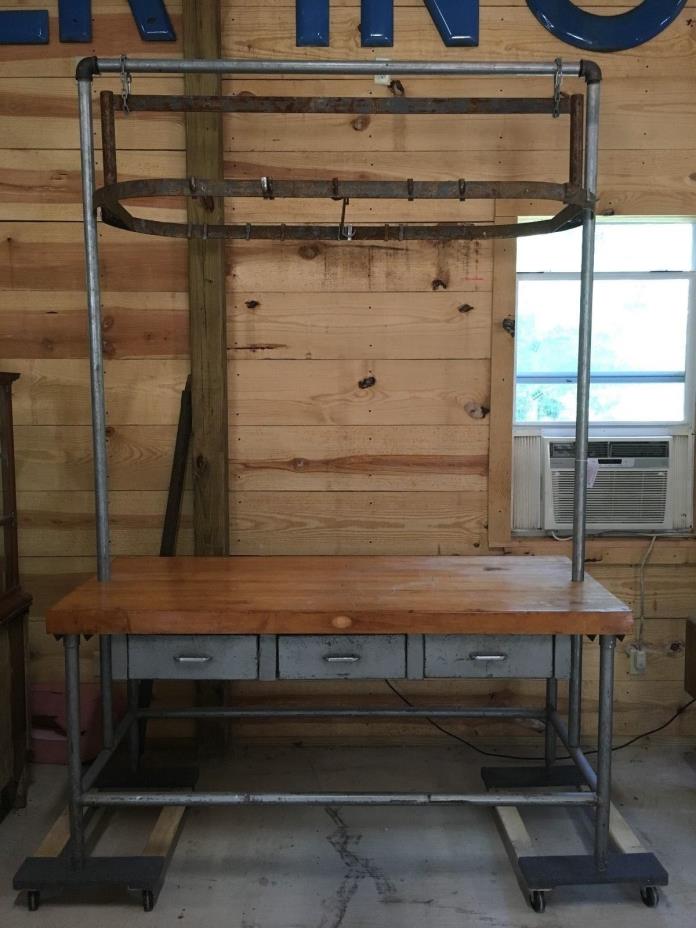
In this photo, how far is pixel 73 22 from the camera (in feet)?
8.38

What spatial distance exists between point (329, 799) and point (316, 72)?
1.83 meters

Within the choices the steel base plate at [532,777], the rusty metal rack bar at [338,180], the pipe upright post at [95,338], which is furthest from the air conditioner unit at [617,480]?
the pipe upright post at [95,338]

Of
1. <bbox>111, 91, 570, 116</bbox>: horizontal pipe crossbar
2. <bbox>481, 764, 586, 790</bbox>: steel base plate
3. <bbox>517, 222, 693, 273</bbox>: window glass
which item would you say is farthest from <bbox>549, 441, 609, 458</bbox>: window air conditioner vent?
<bbox>111, 91, 570, 116</bbox>: horizontal pipe crossbar

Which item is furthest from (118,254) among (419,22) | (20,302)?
(419,22)

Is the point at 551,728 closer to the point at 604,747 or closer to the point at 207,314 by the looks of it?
the point at 604,747

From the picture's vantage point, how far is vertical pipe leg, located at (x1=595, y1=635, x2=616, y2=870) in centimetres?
193

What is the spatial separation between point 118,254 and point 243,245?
0.43 meters

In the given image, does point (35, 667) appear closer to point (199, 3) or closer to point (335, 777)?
point (335, 777)

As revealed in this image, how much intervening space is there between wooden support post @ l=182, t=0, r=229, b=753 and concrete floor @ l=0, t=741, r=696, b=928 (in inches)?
20.8

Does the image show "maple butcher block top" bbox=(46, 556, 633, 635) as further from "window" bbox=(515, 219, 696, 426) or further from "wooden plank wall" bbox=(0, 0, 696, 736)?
"window" bbox=(515, 219, 696, 426)

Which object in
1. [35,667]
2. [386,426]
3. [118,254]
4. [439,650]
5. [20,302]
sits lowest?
[35,667]

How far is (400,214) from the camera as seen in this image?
2656 mm

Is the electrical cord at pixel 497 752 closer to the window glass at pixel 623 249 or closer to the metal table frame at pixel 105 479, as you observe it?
the metal table frame at pixel 105 479

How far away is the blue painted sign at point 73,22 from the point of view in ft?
8.36
